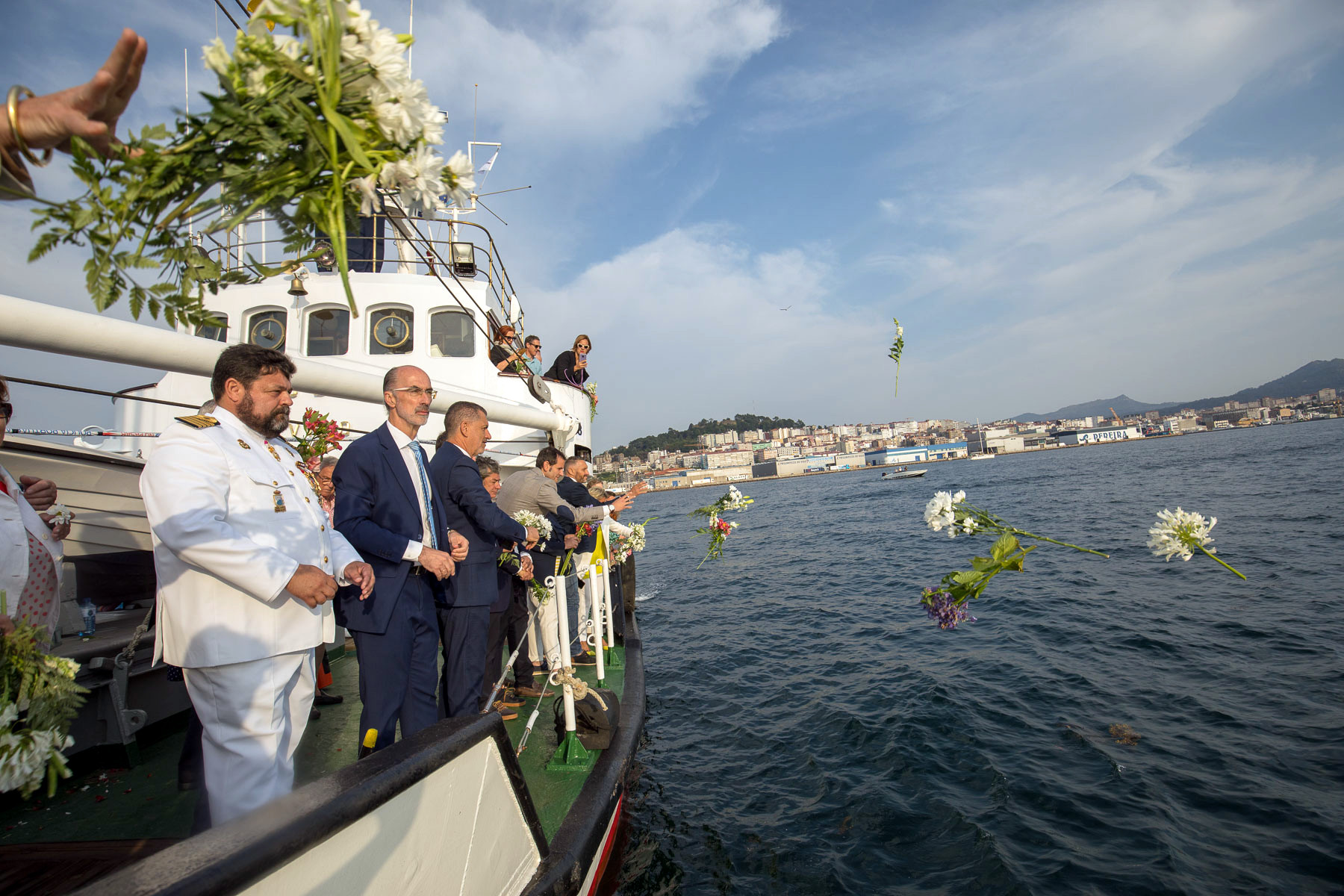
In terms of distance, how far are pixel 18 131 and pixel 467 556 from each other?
9.33ft

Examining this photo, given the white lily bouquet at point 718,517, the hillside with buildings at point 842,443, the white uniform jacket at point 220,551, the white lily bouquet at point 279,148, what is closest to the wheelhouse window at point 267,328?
the white lily bouquet at point 718,517

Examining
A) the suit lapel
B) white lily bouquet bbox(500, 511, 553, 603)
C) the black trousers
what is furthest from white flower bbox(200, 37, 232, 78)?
the black trousers

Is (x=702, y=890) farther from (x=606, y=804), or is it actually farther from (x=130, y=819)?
(x=130, y=819)

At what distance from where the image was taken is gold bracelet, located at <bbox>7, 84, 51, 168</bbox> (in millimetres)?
1184

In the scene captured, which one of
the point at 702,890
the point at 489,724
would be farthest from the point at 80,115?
the point at 702,890

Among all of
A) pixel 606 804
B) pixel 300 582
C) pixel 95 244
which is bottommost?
pixel 606 804

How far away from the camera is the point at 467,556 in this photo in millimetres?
3748

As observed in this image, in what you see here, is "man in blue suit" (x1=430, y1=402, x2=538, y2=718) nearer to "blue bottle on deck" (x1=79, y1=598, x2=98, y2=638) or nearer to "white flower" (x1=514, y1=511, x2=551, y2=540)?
"white flower" (x1=514, y1=511, x2=551, y2=540)

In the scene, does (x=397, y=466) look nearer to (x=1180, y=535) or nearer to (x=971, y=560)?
(x=971, y=560)

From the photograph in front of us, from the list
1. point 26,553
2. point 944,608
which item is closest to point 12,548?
point 26,553

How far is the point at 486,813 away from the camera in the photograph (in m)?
2.09

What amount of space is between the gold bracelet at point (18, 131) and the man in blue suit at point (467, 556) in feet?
8.67

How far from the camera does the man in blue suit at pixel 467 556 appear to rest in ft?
12.1

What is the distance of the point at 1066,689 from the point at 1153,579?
7.13 metres
